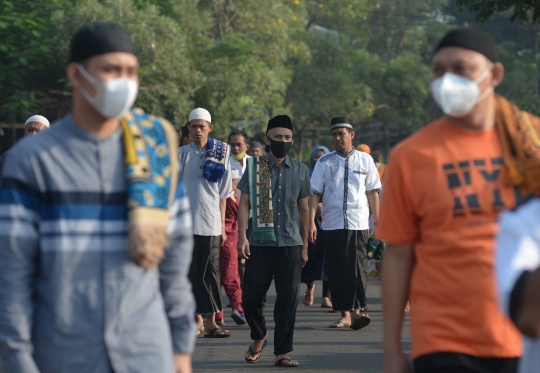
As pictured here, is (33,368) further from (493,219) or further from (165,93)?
(165,93)

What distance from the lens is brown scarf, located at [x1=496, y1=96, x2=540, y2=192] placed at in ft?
12.2

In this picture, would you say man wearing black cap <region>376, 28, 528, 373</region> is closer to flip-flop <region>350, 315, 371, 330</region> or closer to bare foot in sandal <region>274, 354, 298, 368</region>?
bare foot in sandal <region>274, 354, 298, 368</region>

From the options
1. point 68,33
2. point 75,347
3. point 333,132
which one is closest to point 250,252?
point 333,132

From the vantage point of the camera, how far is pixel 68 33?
24875mm

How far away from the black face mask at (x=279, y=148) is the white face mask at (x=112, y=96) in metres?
5.40

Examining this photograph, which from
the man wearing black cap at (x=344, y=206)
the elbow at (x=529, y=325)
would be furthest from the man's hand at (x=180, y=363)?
the man wearing black cap at (x=344, y=206)

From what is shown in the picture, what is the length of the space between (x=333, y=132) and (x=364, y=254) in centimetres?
136

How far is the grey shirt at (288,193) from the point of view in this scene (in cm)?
888

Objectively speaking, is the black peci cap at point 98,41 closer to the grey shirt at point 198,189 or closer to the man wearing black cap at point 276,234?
the man wearing black cap at point 276,234

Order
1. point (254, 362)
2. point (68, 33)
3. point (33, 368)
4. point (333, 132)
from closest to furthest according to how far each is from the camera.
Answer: point (33, 368)
point (254, 362)
point (333, 132)
point (68, 33)

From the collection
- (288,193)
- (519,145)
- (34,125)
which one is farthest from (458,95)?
(34,125)

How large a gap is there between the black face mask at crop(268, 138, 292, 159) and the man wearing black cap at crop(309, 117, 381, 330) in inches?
80.1

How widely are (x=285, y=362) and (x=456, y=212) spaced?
4.99m

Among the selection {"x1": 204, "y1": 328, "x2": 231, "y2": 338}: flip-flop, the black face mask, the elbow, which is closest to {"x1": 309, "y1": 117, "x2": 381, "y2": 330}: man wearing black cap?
{"x1": 204, "y1": 328, "x2": 231, "y2": 338}: flip-flop
